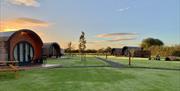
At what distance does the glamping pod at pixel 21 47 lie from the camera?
21.7 metres

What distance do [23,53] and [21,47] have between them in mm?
557

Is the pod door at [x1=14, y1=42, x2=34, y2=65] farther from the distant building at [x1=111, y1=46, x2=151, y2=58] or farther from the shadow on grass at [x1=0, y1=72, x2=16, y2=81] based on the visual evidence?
the distant building at [x1=111, y1=46, x2=151, y2=58]

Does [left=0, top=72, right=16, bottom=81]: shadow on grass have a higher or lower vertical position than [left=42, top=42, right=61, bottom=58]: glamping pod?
lower

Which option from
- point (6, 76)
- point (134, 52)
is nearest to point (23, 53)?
point (6, 76)

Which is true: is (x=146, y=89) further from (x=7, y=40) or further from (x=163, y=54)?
(x=163, y=54)

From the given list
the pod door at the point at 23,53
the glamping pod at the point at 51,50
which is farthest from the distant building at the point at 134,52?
the pod door at the point at 23,53

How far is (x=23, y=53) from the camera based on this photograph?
23516 mm

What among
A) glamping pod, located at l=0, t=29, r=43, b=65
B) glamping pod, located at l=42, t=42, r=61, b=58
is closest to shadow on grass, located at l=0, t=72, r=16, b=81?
glamping pod, located at l=0, t=29, r=43, b=65

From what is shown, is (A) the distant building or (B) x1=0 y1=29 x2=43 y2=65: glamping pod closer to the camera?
(B) x1=0 y1=29 x2=43 y2=65: glamping pod

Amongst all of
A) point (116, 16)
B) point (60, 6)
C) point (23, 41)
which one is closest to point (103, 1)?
point (60, 6)

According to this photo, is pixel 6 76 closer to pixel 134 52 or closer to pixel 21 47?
pixel 21 47

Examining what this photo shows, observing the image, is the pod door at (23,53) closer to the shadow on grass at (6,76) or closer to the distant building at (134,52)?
the shadow on grass at (6,76)

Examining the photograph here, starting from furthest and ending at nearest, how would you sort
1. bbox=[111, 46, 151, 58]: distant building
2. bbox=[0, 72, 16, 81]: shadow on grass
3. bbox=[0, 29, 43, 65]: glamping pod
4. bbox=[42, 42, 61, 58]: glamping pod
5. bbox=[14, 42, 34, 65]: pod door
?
bbox=[111, 46, 151, 58]: distant building, bbox=[42, 42, 61, 58]: glamping pod, bbox=[14, 42, 34, 65]: pod door, bbox=[0, 29, 43, 65]: glamping pod, bbox=[0, 72, 16, 81]: shadow on grass

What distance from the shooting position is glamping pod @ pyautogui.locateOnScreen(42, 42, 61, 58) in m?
45.9
